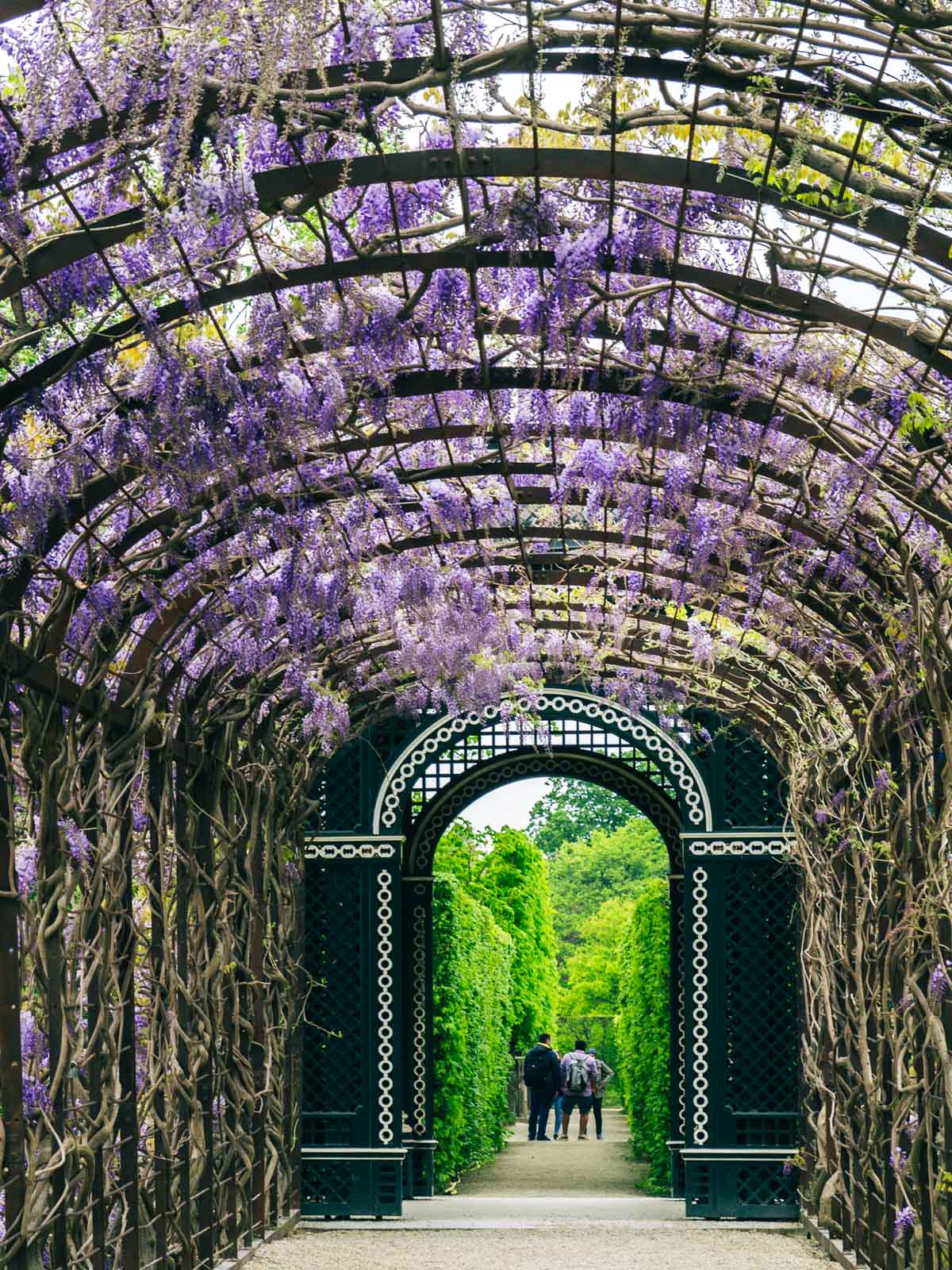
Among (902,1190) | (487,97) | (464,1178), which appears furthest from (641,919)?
(487,97)

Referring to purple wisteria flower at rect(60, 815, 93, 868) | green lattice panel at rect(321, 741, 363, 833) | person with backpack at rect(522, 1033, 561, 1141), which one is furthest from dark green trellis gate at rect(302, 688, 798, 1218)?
person with backpack at rect(522, 1033, 561, 1141)

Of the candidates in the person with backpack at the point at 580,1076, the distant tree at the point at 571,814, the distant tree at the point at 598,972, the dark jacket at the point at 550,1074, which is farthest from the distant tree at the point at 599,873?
the dark jacket at the point at 550,1074

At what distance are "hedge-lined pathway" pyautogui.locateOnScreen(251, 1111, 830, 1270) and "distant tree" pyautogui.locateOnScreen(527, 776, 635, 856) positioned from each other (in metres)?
24.6

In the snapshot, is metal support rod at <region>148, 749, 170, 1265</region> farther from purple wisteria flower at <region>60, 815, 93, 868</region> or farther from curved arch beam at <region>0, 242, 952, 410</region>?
curved arch beam at <region>0, 242, 952, 410</region>

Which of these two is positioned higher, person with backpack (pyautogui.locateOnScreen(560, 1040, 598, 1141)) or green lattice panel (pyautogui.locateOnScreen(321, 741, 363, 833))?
green lattice panel (pyautogui.locateOnScreen(321, 741, 363, 833))

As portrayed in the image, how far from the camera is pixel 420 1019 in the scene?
9.51m

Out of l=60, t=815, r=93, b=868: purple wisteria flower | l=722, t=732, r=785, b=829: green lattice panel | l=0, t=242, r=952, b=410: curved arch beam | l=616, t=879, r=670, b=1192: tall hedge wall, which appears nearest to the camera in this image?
l=0, t=242, r=952, b=410: curved arch beam

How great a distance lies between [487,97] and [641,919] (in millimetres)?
9801

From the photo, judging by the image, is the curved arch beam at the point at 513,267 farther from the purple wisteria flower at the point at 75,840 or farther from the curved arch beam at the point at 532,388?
the purple wisteria flower at the point at 75,840

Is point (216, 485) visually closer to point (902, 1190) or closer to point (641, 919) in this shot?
point (902, 1190)

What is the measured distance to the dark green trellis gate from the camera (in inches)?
340

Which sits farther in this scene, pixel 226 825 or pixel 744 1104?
pixel 744 1104

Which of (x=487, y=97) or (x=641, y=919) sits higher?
(x=487, y=97)

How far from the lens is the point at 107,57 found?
10.5ft
